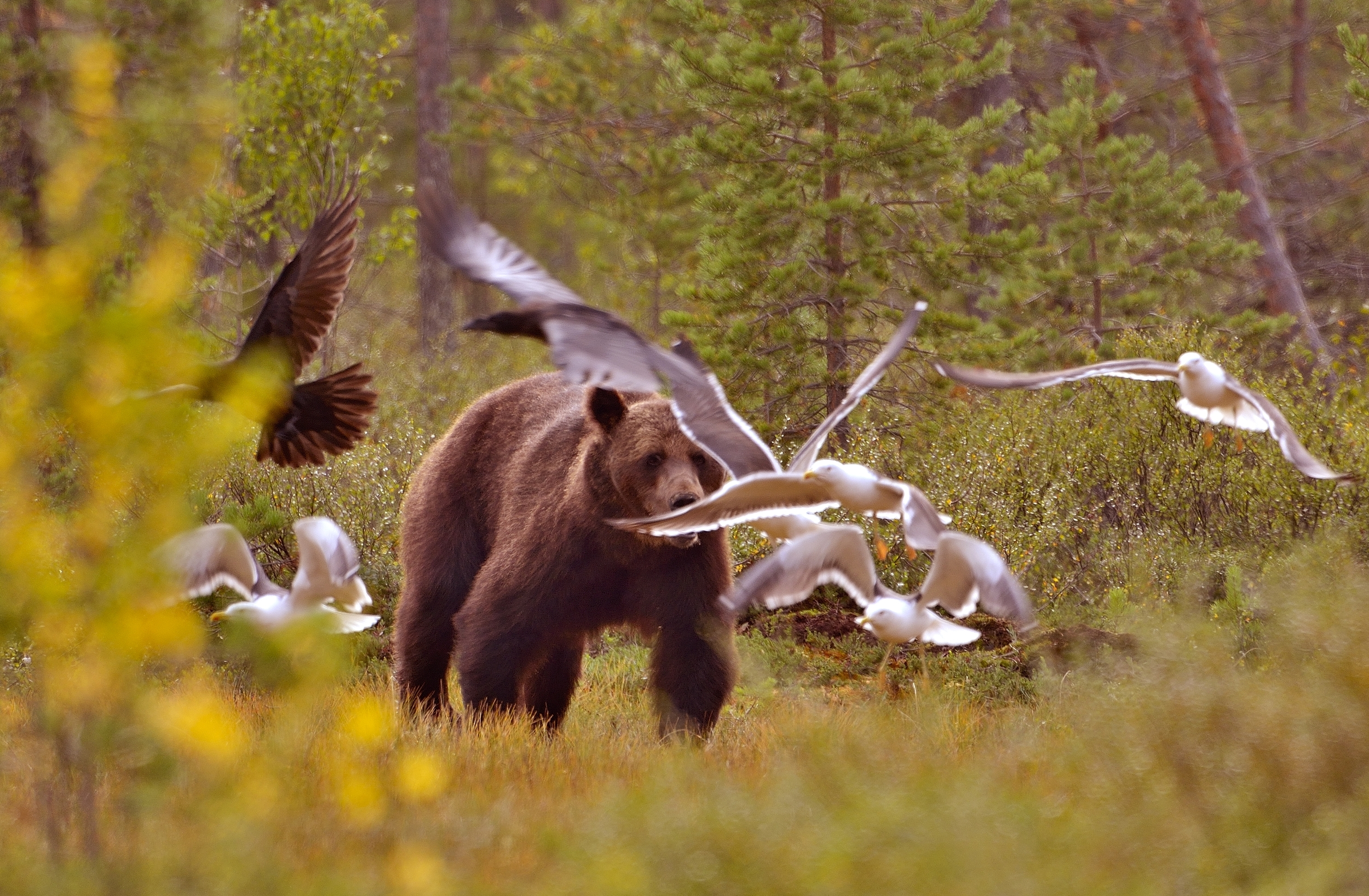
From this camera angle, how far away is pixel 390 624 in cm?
816

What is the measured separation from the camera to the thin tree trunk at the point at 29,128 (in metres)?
11.3

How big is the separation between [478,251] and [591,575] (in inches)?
58.0

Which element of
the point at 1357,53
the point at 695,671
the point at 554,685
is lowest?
the point at 554,685

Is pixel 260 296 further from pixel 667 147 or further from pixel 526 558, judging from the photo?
pixel 526 558

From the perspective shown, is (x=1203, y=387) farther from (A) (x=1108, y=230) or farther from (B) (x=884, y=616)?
(A) (x=1108, y=230)

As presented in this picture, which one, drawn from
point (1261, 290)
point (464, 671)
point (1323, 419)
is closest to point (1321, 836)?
point (464, 671)

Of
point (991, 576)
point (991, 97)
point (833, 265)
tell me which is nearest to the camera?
point (991, 576)

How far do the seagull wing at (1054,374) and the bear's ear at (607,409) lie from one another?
1405 mm

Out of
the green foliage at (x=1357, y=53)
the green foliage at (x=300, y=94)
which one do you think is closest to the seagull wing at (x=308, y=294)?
the green foliage at (x=300, y=94)

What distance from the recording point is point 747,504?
14.5 ft

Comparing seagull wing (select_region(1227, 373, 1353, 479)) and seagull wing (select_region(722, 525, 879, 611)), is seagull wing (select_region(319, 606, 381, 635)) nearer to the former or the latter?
seagull wing (select_region(722, 525, 879, 611))

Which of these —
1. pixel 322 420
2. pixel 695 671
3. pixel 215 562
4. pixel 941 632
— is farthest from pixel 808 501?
pixel 322 420

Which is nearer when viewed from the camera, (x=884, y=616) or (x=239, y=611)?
(x=239, y=611)

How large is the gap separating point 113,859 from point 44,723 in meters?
0.47
